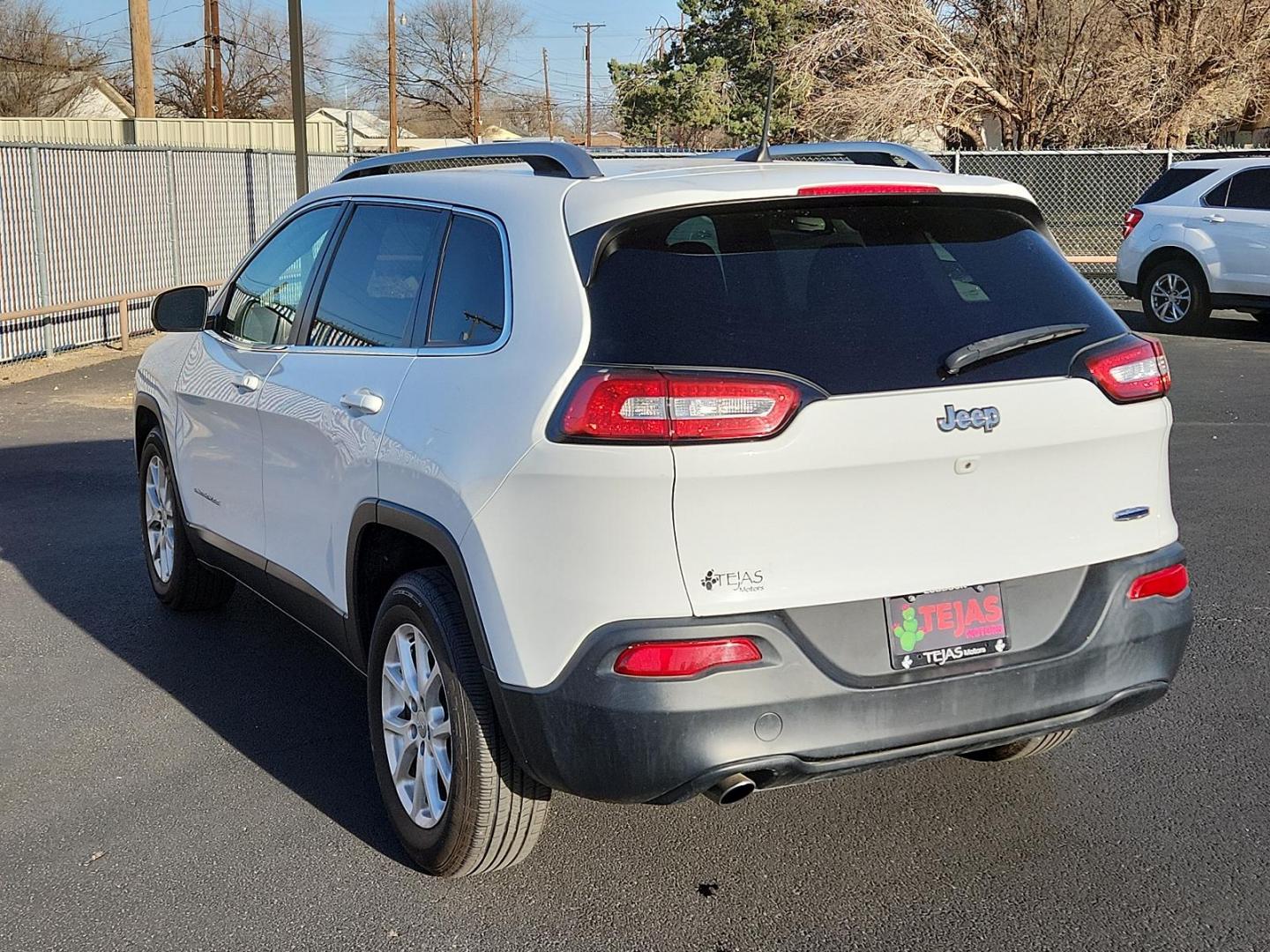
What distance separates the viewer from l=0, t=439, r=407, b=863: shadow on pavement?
14.3 ft

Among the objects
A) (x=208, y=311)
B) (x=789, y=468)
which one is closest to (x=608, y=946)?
(x=789, y=468)

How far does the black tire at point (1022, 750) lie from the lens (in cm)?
422

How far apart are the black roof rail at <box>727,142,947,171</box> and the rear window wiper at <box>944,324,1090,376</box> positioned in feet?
3.20

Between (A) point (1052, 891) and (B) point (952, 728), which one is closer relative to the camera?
(B) point (952, 728)

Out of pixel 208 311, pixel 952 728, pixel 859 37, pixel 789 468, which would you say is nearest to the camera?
pixel 789 468

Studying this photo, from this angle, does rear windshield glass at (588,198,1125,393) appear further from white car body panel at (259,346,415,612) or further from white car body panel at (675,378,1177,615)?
white car body panel at (259,346,415,612)

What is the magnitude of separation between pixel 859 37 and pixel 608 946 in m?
26.6

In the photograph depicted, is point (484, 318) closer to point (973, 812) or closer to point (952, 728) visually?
point (952, 728)

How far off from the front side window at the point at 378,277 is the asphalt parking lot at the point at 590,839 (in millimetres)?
1326

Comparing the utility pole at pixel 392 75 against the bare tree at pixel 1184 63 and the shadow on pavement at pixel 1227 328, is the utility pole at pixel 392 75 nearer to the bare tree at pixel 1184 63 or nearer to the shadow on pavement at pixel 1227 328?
Result: the bare tree at pixel 1184 63

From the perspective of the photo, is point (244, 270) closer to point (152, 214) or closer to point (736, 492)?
point (736, 492)

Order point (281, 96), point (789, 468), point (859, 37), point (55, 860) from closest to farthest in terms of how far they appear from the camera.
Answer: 1. point (789, 468)
2. point (55, 860)
3. point (859, 37)
4. point (281, 96)

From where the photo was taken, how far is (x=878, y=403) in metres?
3.13

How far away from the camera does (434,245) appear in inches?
154
